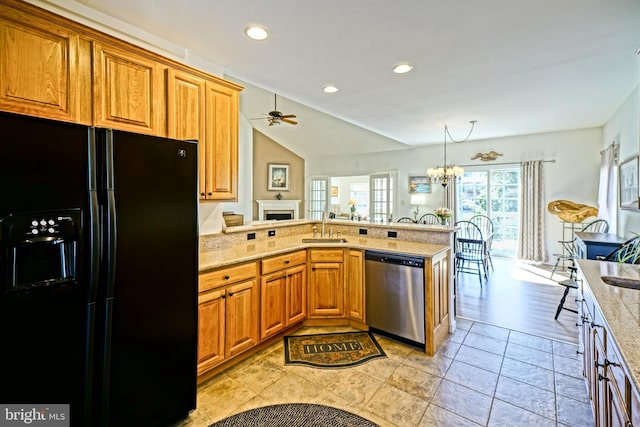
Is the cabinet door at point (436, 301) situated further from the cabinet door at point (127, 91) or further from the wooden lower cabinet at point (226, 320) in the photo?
the cabinet door at point (127, 91)

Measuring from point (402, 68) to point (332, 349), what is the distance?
2.80 meters

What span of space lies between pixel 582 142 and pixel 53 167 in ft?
25.4

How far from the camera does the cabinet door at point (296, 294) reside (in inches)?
114

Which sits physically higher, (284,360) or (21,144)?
(21,144)

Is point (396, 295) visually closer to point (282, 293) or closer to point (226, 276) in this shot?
point (282, 293)

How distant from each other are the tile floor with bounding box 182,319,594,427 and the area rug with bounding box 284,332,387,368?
0.08 meters

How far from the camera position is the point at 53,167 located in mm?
1277

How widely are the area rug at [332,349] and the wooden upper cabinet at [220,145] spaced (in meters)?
1.51

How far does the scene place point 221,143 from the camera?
2586 mm

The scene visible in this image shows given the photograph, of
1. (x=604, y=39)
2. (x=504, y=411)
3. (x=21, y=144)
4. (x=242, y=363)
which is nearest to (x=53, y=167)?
(x=21, y=144)

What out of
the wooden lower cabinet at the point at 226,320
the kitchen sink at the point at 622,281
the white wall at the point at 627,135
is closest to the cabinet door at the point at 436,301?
the kitchen sink at the point at 622,281

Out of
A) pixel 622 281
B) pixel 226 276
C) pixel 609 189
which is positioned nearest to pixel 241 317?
A: pixel 226 276

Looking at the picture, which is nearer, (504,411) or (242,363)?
(504,411)

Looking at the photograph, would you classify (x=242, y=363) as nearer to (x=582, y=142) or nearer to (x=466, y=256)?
(x=466, y=256)
